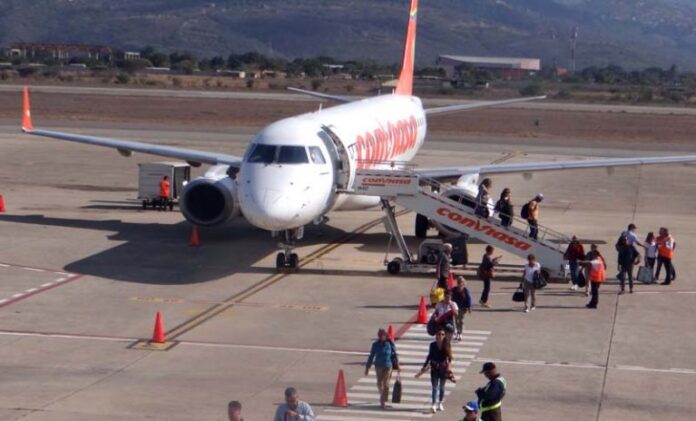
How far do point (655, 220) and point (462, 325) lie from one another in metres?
19.2

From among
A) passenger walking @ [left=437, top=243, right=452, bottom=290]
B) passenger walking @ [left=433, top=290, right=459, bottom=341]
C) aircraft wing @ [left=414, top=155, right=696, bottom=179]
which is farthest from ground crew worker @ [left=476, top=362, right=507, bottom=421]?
aircraft wing @ [left=414, top=155, right=696, bottom=179]

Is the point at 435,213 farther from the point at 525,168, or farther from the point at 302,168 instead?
the point at 525,168

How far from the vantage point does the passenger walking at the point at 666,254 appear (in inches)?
1229

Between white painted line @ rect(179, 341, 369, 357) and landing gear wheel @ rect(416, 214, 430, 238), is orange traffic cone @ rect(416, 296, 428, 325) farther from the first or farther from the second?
landing gear wheel @ rect(416, 214, 430, 238)

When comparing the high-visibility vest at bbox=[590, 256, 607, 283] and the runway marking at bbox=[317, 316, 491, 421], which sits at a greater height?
the high-visibility vest at bbox=[590, 256, 607, 283]

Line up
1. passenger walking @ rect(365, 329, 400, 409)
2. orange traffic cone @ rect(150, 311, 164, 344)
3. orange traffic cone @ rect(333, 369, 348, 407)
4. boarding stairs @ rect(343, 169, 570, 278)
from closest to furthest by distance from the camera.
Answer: passenger walking @ rect(365, 329, 400, 409), orange traffic cone @ rect(333, 369, 348, 407), orange traffic cone @ rect(150, 311, 164, 344), boarding stairs @ rect(343, 169, 570, 278)

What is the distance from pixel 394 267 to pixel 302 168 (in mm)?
3619

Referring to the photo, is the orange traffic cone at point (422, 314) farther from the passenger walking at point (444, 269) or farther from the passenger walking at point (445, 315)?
the passenger walking at point (445, 315)

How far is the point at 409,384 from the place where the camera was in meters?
21.8

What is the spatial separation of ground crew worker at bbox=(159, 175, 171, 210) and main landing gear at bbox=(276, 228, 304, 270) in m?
11.3

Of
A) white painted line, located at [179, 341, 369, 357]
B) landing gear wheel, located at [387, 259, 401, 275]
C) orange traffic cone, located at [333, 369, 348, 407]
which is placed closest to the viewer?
orange traffic cone, located at [333, 369, 348, 407]

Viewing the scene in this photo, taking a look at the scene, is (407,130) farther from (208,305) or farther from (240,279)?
(208,305)

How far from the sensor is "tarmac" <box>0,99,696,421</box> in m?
20.6

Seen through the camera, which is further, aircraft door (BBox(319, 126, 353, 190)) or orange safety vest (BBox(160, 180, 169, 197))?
orange safety vest (BBox(160, 180, 169, 197))
